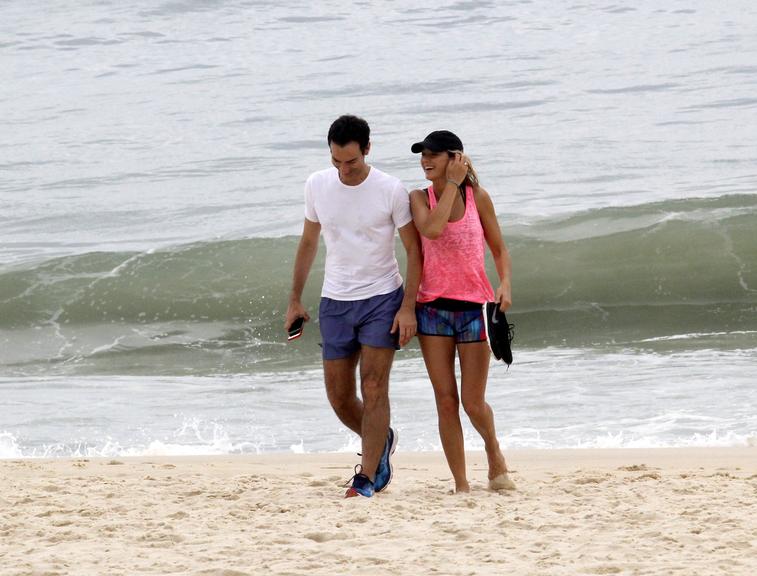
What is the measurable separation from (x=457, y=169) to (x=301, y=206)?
14371 millimetres

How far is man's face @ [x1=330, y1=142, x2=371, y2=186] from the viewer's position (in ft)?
16.7

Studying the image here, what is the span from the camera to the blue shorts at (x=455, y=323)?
5230mm

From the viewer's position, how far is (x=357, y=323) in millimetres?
5266

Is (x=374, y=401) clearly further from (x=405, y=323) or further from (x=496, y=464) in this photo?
(x=496, y=464)

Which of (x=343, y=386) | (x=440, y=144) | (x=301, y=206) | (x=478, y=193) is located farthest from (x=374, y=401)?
(x=301, y=206)

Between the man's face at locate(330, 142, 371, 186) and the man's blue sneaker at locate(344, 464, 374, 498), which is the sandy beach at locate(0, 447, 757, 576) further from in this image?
the man's face at locate(330, 142, 371, 186)

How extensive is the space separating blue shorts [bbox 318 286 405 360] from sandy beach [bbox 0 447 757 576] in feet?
2.09

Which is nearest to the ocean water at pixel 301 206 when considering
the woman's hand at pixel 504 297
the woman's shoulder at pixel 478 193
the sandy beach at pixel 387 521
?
the sandy beach at pixel 387 521

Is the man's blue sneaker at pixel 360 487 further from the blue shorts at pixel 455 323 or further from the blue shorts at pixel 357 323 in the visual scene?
the blue shorts at pixel 455 323

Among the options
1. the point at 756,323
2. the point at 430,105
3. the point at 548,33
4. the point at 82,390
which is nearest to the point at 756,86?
the point at 430,105

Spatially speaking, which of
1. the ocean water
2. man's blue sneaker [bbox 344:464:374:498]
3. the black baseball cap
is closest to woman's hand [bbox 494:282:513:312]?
the black baseball cap

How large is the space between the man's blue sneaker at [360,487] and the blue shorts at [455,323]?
0.68 m

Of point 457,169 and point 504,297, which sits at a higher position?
point 457,169

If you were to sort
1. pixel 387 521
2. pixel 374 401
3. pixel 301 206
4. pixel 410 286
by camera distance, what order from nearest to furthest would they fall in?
A: pixel 387 521, pixel 410 286, pixel 374 401, pixel 301 206
